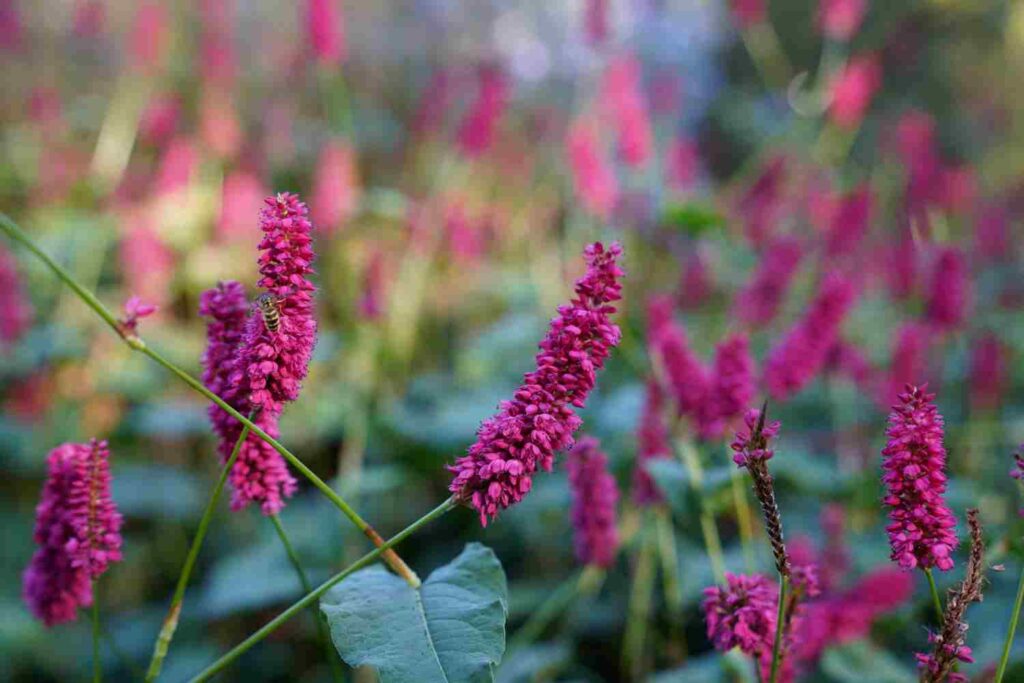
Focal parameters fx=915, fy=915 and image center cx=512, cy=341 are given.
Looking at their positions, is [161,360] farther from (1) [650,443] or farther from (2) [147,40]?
(2) [147,40]

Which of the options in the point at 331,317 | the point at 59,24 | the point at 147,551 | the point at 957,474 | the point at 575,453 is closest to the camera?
the point at 575,453

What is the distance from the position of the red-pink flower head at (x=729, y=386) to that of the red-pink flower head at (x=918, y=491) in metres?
0.54

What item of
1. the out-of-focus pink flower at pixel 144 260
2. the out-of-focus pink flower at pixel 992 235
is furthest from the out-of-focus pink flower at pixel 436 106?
the out-of-focus pink flower at pixel 992 235

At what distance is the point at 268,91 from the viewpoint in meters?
5.22

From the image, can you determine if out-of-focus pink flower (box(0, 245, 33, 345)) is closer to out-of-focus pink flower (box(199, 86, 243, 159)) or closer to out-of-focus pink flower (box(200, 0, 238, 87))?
out-of-focus pink flower (box(199, 86, 243, 159))

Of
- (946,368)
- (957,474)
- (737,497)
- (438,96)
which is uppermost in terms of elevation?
(438,96)

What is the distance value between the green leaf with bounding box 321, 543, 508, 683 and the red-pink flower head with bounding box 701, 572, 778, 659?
21 cm

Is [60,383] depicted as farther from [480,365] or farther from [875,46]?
[875,46]

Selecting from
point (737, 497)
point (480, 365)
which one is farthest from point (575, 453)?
point (480, 365)

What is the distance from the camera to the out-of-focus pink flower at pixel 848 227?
8.50 ft

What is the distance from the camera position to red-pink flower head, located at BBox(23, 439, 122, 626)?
88cm

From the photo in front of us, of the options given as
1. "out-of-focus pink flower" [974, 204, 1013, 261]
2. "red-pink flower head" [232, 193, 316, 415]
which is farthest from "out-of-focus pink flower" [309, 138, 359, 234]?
"out-of-focus pink flower" [974, 204, 1013, 261]

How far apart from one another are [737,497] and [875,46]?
4.77 m

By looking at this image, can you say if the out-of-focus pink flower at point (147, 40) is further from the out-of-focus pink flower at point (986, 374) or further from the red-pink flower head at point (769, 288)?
the out-of-focus pink flower at point (986, 374)
